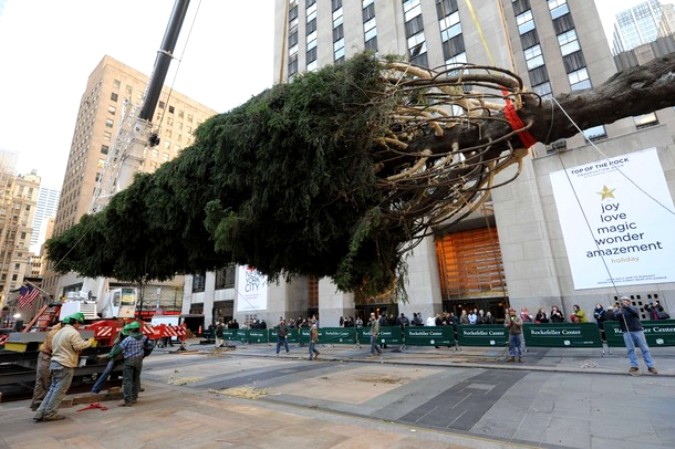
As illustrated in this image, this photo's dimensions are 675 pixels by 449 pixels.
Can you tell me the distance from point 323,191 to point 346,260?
112 cm

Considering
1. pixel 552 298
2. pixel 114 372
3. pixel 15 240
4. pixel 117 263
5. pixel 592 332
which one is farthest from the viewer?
pixel 15 240

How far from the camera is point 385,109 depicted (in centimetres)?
473

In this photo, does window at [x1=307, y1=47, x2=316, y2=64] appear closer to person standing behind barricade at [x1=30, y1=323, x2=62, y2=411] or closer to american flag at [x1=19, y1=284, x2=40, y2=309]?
american flag at [x1=19, y1=284, x2=40, y2=309]

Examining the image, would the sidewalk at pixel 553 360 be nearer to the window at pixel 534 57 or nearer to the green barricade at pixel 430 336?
the green barricade at pixel 430 336

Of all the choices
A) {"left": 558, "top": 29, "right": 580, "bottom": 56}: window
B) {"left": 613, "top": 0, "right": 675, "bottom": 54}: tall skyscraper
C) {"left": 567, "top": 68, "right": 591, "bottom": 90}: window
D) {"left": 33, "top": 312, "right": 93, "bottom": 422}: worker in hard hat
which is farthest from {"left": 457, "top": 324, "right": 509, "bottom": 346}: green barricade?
{"left": 613, "top": 0, "right": 675, "bottom": 54}: tall skyscraper

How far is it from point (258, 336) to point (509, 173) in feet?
68.5

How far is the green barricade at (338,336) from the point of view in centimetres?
2080

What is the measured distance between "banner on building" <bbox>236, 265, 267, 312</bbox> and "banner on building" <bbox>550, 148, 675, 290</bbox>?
24.5 m

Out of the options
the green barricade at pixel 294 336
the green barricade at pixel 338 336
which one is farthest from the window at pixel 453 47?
the green barricade at pixel 294 336

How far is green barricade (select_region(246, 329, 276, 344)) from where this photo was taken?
83.8 feet

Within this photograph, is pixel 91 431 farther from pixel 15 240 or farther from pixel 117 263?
pixel 15 240

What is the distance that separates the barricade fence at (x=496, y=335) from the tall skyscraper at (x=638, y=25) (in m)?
126

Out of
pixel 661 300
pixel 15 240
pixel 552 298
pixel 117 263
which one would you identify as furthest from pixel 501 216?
pixel 15 240

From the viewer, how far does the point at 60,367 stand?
21.2ft
